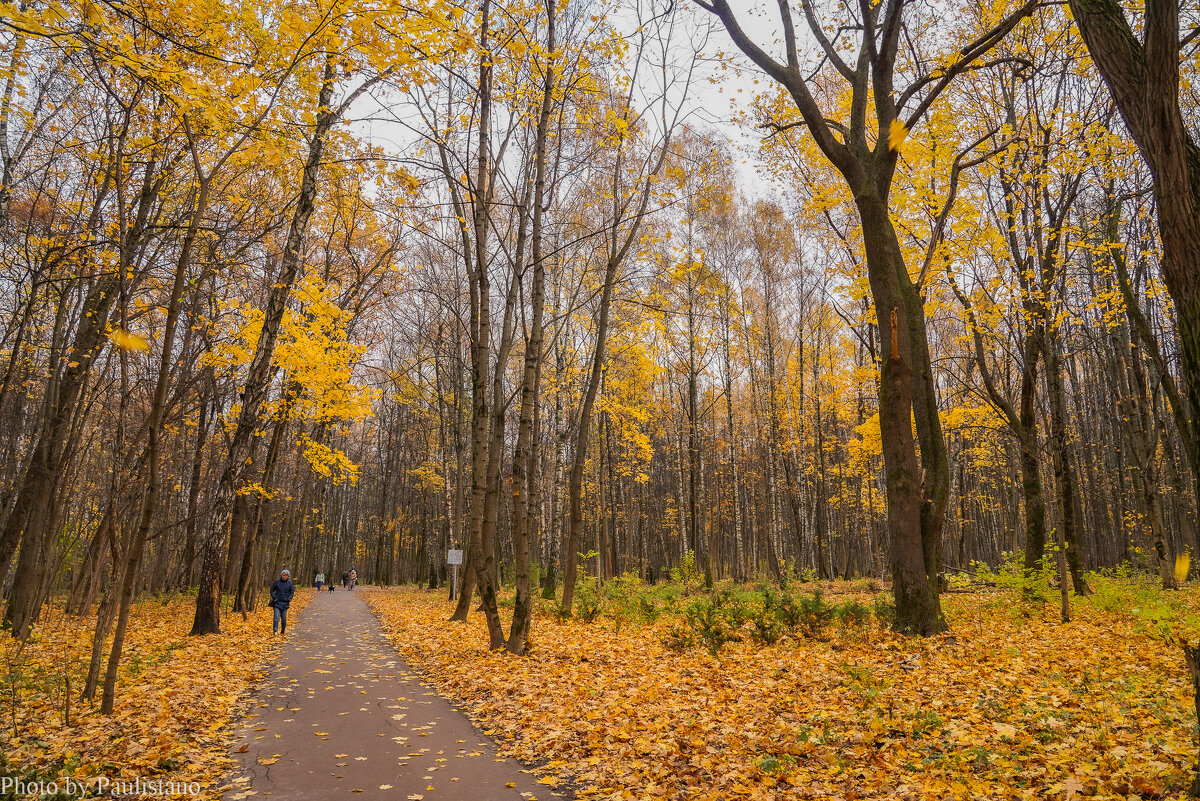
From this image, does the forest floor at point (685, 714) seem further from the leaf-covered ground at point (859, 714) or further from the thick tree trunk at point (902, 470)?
the thick tree trunk at point (902, 470)

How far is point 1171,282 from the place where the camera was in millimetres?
3123

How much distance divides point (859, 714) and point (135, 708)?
6.96 metres

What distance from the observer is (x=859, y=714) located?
15.8 ft

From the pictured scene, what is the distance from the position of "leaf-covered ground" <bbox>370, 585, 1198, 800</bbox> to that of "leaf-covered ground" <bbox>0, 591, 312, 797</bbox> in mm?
2514

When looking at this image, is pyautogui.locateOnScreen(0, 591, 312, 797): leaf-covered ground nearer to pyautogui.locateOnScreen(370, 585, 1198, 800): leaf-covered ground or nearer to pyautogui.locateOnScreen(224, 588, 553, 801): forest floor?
pyautogui.locateOnScreen(224, 588, 553, 801): forest floor

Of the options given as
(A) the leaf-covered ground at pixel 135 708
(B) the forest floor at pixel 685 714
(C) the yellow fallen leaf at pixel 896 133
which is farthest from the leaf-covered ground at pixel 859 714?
(C) the yellow fallen leaf at pixel 896 133

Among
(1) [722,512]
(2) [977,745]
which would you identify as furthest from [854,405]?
(2) [977,745]

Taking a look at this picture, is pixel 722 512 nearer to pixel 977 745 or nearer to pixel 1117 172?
pixel 1117 172

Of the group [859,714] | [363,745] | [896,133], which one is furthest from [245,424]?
[896,133]

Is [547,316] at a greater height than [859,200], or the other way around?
[547,316]

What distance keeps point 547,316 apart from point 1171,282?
61.1 ft

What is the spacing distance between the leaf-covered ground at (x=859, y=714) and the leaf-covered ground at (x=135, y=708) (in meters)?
2.51

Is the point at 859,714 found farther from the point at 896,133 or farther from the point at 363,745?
the point at 896,133

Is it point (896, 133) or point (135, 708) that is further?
point (896, 133)
